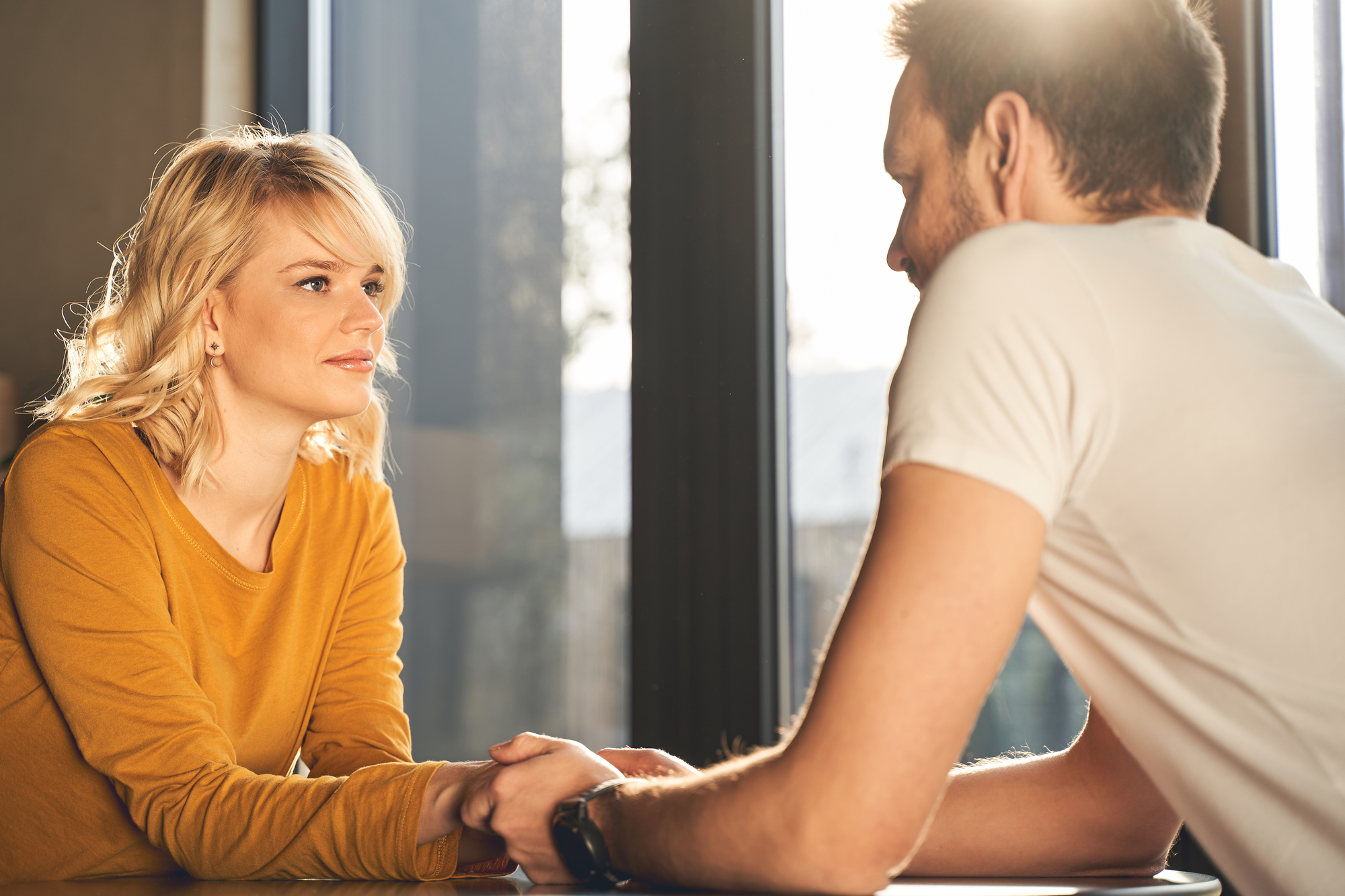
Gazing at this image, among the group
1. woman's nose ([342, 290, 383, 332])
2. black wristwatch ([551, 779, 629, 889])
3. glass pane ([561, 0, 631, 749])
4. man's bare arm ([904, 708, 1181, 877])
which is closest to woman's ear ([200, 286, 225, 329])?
woman's nose ([342, 290, 383, 332])

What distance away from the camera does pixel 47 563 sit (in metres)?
1.27

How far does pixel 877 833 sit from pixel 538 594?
1.65 m

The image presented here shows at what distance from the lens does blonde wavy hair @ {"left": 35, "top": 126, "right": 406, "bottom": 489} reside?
154cm

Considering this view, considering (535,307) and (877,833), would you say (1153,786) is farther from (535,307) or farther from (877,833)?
(535,307)

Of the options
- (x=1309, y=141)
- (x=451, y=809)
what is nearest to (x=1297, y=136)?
(x=1309, y=141)

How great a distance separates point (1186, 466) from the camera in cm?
78

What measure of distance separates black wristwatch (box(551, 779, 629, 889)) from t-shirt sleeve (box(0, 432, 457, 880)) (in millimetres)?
181

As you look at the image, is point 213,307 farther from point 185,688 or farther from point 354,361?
point 185,688

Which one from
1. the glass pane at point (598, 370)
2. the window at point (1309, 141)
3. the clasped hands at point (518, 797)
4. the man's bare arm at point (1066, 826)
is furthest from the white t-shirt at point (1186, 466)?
the glass pane at point (598, 370)

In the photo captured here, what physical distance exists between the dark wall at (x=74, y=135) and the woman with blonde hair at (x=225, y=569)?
0.89 meters

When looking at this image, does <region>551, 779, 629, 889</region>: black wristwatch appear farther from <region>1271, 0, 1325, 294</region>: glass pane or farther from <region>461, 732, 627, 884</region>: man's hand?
<region>1271, 0, 1325, 294</region>: glass pane

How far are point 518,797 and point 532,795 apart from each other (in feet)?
0.05

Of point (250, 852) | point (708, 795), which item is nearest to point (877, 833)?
point (708, 795)

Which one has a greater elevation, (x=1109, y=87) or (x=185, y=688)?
(x=1109, y=87)
